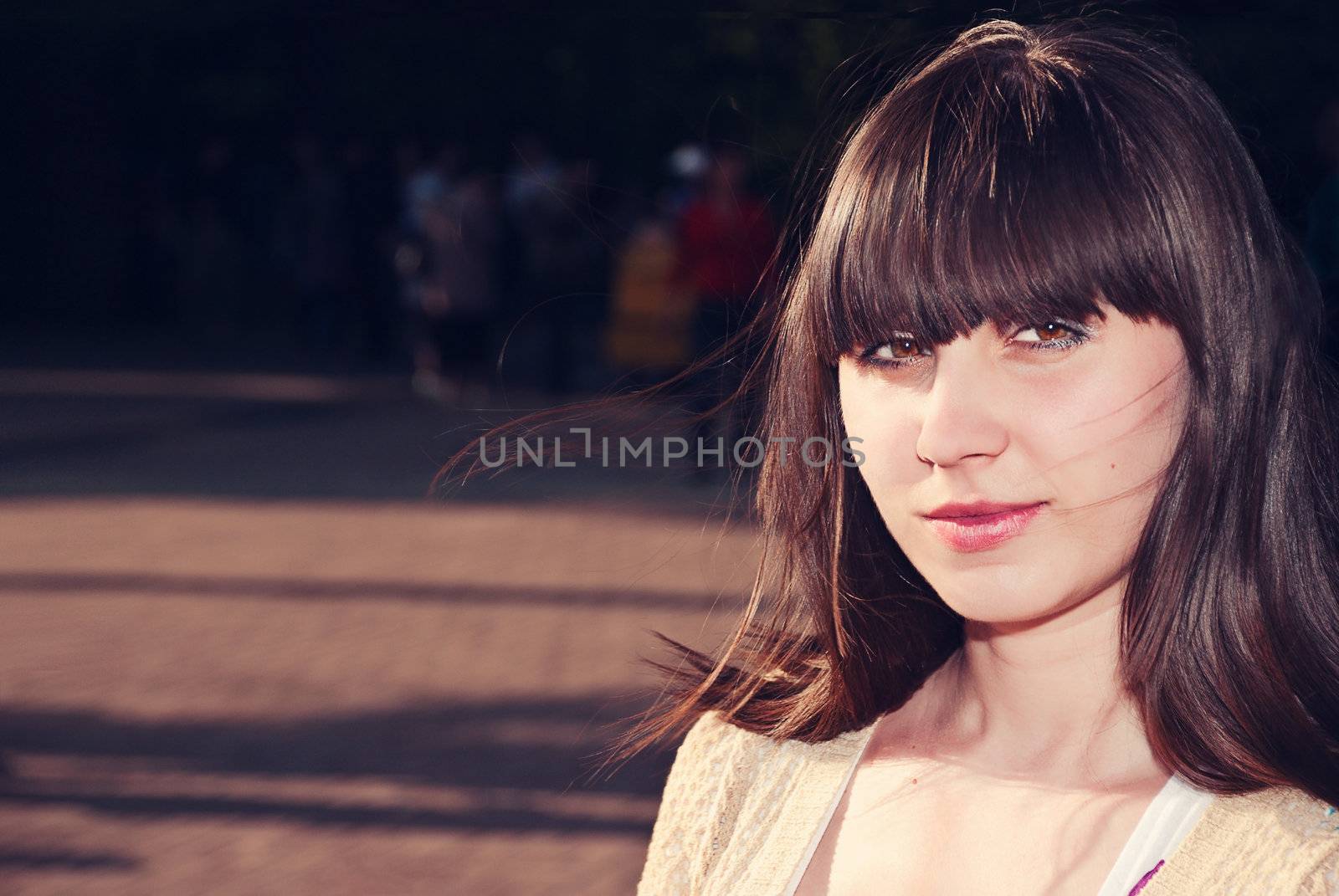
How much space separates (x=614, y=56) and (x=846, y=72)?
698 inches

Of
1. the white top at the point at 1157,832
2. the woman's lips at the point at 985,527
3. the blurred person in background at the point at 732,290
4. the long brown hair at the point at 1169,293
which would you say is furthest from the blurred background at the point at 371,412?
the white top at the point at 1157,832

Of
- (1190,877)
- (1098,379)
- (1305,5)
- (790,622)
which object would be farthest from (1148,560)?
(1305,5)

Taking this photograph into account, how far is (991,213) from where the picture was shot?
1533 millimetres

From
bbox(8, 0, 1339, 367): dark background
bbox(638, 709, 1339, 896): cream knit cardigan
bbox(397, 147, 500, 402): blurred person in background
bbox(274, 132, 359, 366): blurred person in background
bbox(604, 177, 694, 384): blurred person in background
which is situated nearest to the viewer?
bbox(638, 709, 1339, 896): cream knit cardigan

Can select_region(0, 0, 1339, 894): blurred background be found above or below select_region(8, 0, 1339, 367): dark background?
below

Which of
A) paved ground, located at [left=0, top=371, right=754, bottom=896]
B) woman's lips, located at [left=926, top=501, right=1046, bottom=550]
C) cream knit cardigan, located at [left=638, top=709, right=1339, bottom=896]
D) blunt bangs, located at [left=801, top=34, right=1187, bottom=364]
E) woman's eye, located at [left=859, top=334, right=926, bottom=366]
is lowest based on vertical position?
paved ground, located at [left=0, top=371, right=754, bottom=896]

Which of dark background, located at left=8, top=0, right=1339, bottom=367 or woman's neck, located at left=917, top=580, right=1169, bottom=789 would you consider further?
dark background, located at left=8, top=0, right=1339, bottom=367

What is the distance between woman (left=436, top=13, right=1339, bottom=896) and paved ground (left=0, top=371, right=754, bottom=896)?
54 centimetres

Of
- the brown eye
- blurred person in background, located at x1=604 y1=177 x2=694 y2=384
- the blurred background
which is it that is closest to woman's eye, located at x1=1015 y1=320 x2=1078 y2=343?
the brown eye

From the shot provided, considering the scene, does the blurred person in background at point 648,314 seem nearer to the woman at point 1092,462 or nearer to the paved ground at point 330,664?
the paved ground at point 330,664

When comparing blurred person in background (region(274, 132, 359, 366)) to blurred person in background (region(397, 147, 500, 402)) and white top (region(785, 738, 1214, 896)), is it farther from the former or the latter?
white top (region(785, 738, 1214, 896))

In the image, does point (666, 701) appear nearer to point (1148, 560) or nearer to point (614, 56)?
point (1148, 560)

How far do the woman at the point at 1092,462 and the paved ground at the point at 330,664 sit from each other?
54cm

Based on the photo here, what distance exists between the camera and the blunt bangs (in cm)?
149
